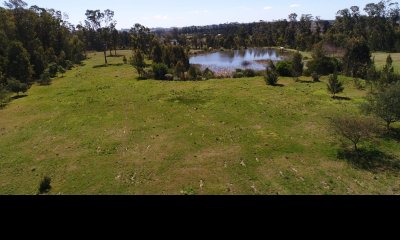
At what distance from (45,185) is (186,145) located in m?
10.4

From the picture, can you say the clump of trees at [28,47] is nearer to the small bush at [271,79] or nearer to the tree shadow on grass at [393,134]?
the small bush at [271,79]

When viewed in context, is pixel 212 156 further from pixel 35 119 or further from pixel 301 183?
pixel 35 119

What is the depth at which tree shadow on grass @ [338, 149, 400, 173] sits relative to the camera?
21531 mm

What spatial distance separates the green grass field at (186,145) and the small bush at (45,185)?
0.46 m

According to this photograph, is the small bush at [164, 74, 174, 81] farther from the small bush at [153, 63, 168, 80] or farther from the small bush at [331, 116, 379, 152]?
the small bush at [331, 116, 379, 152]

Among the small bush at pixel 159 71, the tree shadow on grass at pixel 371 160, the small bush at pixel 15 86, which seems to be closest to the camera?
the tree shadow on grass at pixel 371 160

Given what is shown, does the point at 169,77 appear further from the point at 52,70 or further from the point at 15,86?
the point at 15,86

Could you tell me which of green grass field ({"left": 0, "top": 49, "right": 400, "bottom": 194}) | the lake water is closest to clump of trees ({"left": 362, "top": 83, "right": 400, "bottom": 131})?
green grass field ({"left": 0, "top": 49, "right": 400, "bottom": 194})

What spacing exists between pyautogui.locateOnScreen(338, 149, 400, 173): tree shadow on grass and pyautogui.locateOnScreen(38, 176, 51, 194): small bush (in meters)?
18.5

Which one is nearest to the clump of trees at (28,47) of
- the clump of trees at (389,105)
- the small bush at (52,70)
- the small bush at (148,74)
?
the small bush at (52,70)

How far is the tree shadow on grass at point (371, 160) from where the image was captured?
2153 centimetres

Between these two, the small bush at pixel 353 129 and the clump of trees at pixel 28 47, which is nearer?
the small bush at pixel 353 129

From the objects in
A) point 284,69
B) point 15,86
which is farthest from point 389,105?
point 15,86
